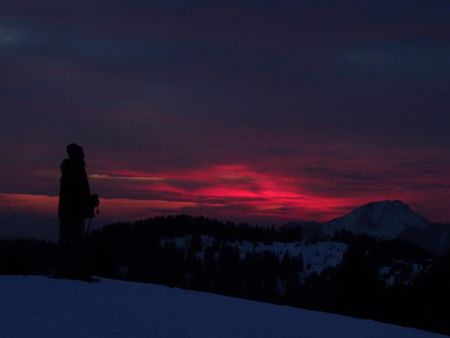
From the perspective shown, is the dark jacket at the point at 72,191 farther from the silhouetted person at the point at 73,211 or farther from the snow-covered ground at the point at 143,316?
the snow-covered ground at the point at 143,316

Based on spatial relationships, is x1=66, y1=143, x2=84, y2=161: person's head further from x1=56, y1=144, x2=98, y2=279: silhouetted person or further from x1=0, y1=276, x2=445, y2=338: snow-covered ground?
x1=0, y1=276, x2=445, y2=338: snow-covered ground

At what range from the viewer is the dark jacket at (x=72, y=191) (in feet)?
55.2

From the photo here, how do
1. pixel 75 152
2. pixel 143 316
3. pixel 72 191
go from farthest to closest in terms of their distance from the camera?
pixel 72 191 → pixel 75 152 → pixel 143 316

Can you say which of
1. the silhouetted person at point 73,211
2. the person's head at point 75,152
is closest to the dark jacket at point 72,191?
the silhouetted person at point 73,211

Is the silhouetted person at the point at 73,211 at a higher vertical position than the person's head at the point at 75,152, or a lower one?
lower

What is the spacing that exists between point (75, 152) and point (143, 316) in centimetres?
560

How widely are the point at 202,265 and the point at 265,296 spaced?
48220 millimetres

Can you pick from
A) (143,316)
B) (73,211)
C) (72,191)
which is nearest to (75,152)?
(72,191)

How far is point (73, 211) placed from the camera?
16891 millimetres

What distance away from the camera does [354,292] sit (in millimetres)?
54375

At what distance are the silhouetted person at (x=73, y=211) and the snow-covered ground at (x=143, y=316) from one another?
0.74 m

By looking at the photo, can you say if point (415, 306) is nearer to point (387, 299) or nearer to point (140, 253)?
point (387, 299)

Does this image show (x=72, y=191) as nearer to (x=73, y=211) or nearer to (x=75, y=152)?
(x=73, y=211)

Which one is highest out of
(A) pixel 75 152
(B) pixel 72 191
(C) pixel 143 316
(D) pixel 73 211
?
(A) pixel 75 152
